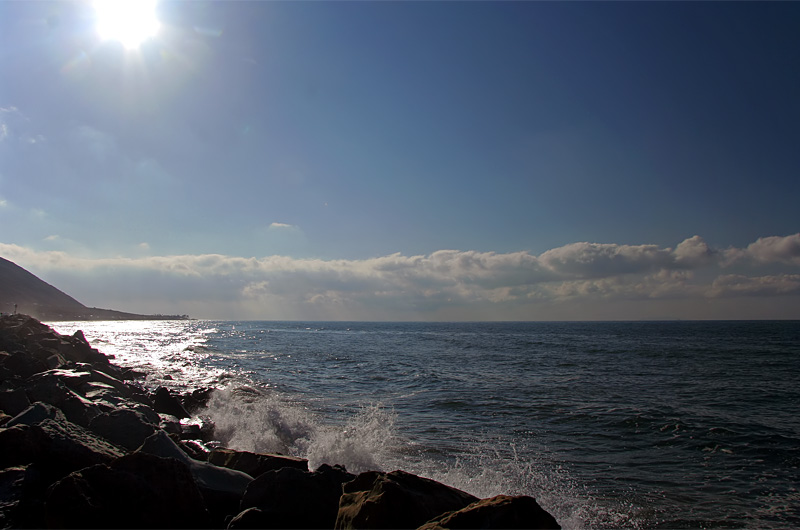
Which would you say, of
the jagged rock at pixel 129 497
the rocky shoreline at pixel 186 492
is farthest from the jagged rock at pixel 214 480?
the jagged rock at pixel 129 497

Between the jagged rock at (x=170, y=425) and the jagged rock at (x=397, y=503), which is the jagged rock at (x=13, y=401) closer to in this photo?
the jagged rock at (x=170, y=425)

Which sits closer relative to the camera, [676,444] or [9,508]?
[9,508]

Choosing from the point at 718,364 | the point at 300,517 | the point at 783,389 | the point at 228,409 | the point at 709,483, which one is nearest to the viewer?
the point at 300,517

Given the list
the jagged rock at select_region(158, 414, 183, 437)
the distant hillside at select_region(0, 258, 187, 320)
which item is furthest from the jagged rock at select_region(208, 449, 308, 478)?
the distant hillside at select_region(0, 258, 187, 320)

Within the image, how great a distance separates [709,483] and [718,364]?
29.9m

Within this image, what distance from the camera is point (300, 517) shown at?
605cm

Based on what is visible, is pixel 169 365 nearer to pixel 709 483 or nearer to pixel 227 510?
pixel 227 510

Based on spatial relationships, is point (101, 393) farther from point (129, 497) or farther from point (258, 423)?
point (129, 497)

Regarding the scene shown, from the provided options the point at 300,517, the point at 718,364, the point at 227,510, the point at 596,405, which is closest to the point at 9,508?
the point at 227,510

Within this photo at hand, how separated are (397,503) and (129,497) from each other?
10.8 ft

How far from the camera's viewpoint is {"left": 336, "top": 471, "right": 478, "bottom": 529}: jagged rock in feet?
16.9

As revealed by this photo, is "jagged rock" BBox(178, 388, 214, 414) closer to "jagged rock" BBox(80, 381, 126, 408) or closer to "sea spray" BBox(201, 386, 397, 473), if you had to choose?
"sea spray" BBox(201, 386, 397, 473)

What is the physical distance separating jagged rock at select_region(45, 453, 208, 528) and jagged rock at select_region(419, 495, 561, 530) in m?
3.16

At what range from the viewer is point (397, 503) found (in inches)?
207
